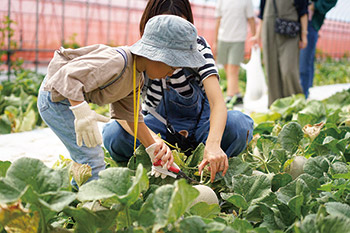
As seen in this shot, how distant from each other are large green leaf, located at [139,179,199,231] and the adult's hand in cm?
57

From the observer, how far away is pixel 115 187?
118cm

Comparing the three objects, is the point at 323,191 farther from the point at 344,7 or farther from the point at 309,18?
the point at 344,7

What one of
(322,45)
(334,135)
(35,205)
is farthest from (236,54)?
(322,45)

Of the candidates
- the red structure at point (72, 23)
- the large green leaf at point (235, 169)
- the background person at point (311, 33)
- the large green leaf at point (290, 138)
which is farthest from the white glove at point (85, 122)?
the red structure at point (72, 23)

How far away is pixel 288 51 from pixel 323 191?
2868 mm

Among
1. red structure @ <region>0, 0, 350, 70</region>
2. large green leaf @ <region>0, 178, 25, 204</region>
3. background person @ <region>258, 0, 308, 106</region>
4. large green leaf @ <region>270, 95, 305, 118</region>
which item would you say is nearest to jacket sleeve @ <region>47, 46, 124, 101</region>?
large green leaf @ <region>0, 178, 25, 204</region>

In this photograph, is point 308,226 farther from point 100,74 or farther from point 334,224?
point 100,74

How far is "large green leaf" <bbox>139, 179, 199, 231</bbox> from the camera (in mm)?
1068

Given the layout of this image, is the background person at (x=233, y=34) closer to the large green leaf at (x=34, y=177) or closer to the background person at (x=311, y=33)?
the background person at (x=311, y=33)

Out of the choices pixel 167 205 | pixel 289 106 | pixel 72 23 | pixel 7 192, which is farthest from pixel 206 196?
pixel 72 23

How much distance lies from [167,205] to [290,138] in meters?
1.17

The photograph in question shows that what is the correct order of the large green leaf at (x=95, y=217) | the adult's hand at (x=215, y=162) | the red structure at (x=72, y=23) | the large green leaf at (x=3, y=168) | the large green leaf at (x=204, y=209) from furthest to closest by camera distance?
the red structure at (x=72, y=23) → the adult's hand at (x=215, y=162) → the large green leaf at (x=3, y=168) → the large green leaf at (x=204, y=209) → the large green leaf at (x=95, y=217)

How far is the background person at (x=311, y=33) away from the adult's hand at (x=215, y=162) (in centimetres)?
307

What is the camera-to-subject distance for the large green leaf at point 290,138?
6.98 ft
